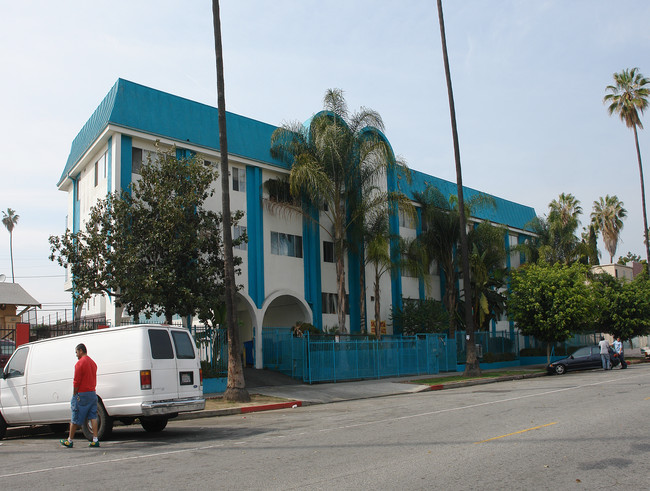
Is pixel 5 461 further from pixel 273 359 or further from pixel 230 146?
pixel 230 146

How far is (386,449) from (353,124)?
67.9 ft

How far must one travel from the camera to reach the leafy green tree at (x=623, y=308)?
126 feet

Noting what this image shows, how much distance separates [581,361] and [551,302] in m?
3.34

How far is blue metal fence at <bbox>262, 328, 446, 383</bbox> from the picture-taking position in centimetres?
2336

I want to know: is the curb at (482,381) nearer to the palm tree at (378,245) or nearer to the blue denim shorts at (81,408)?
the palm tree at (378,245)

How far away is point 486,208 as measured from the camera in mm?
40906

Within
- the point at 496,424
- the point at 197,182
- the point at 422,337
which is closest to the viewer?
the point at 496,424

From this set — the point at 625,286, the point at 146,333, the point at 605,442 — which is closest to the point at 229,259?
the point at 146,333

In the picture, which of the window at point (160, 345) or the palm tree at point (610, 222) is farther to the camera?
the palm tree at point (610, 222)

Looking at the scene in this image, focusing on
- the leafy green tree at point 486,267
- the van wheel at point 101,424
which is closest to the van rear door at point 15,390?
the van wheel at point 101,424

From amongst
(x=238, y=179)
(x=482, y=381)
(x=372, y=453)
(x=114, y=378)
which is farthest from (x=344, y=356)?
(x=372, y=453)

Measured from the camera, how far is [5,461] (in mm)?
9320

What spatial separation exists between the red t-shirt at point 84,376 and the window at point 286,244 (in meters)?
16.9

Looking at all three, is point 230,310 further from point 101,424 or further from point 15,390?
point 101,424
